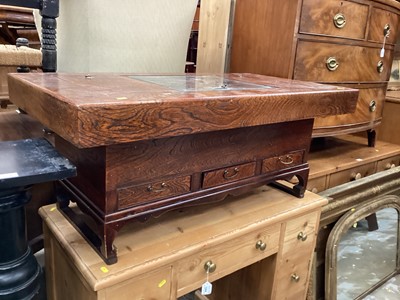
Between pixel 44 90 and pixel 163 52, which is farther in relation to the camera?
pixel 163 52

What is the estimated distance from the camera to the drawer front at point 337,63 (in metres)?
1.41

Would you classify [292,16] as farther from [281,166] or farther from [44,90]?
[44,90]

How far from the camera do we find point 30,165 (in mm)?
657

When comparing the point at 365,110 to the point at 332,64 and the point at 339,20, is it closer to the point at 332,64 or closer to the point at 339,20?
the point at 332,64

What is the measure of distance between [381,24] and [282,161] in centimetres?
93

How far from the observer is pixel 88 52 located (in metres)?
1.33

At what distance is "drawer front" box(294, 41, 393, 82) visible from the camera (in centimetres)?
141

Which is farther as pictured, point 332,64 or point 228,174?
point 332,64

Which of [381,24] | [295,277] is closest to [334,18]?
[381,24]

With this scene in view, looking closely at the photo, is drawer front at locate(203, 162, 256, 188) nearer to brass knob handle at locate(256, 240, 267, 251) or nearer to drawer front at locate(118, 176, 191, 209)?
drawer front at locate(118, 176, 191, 209)

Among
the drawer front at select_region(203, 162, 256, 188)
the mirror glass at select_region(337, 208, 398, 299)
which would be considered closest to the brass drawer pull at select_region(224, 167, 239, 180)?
the drawer front at select_region(203, 162, 256, 188)

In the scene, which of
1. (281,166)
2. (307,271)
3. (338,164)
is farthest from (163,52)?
(307,271)

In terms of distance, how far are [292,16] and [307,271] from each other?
0.88 metres

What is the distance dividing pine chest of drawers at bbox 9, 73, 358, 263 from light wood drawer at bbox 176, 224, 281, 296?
13 cm
